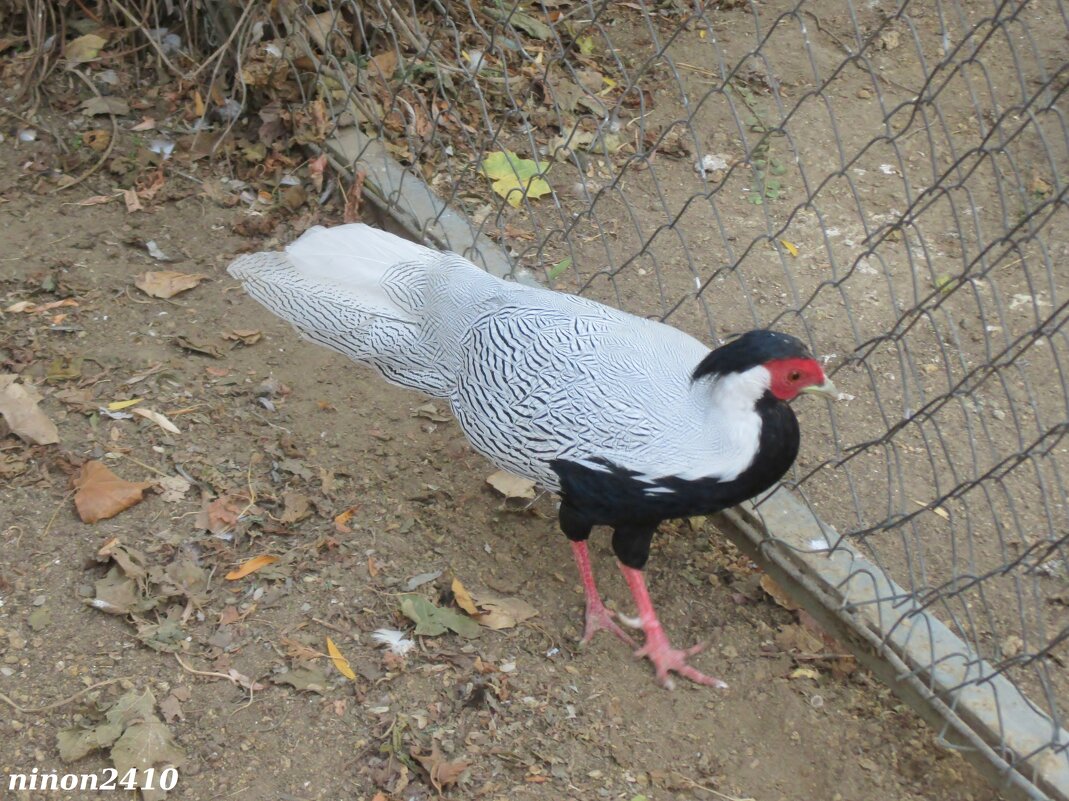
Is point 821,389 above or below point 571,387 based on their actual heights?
above

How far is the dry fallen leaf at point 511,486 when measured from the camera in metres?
3.39

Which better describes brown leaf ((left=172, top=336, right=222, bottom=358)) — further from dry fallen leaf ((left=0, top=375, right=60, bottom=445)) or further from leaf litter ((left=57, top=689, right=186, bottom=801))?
leaf litter ((left=57, top=689, right=186, bottom=801))

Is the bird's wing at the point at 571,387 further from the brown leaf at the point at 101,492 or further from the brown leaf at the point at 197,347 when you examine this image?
the brown leaf at the point at 197,347

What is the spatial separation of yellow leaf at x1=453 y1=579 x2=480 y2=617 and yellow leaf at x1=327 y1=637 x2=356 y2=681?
356 mm

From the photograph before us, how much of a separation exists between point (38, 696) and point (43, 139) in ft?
9.01

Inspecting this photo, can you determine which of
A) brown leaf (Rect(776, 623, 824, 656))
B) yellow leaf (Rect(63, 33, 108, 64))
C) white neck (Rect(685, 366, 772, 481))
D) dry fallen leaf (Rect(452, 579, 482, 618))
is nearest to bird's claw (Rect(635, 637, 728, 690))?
brown leaf (Rect(776, 623, 824, 656))

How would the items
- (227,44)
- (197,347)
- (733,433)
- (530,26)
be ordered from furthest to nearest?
(530,26) → (227,44) → (197,347) → (733,433)

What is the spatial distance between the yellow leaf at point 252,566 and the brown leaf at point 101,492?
0.38 metres

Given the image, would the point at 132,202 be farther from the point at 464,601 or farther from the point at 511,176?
the point at 464,601

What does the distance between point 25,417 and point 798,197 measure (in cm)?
307

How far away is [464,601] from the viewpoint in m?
2.97

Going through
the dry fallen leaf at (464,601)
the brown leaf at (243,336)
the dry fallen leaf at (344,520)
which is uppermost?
the dry fallen leaf at (464,601)

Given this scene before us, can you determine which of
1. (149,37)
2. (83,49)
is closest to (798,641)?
(149,37)

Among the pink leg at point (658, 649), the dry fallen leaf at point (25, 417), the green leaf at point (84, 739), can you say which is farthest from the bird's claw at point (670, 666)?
the dry fallen leaf at point (25, 417)
